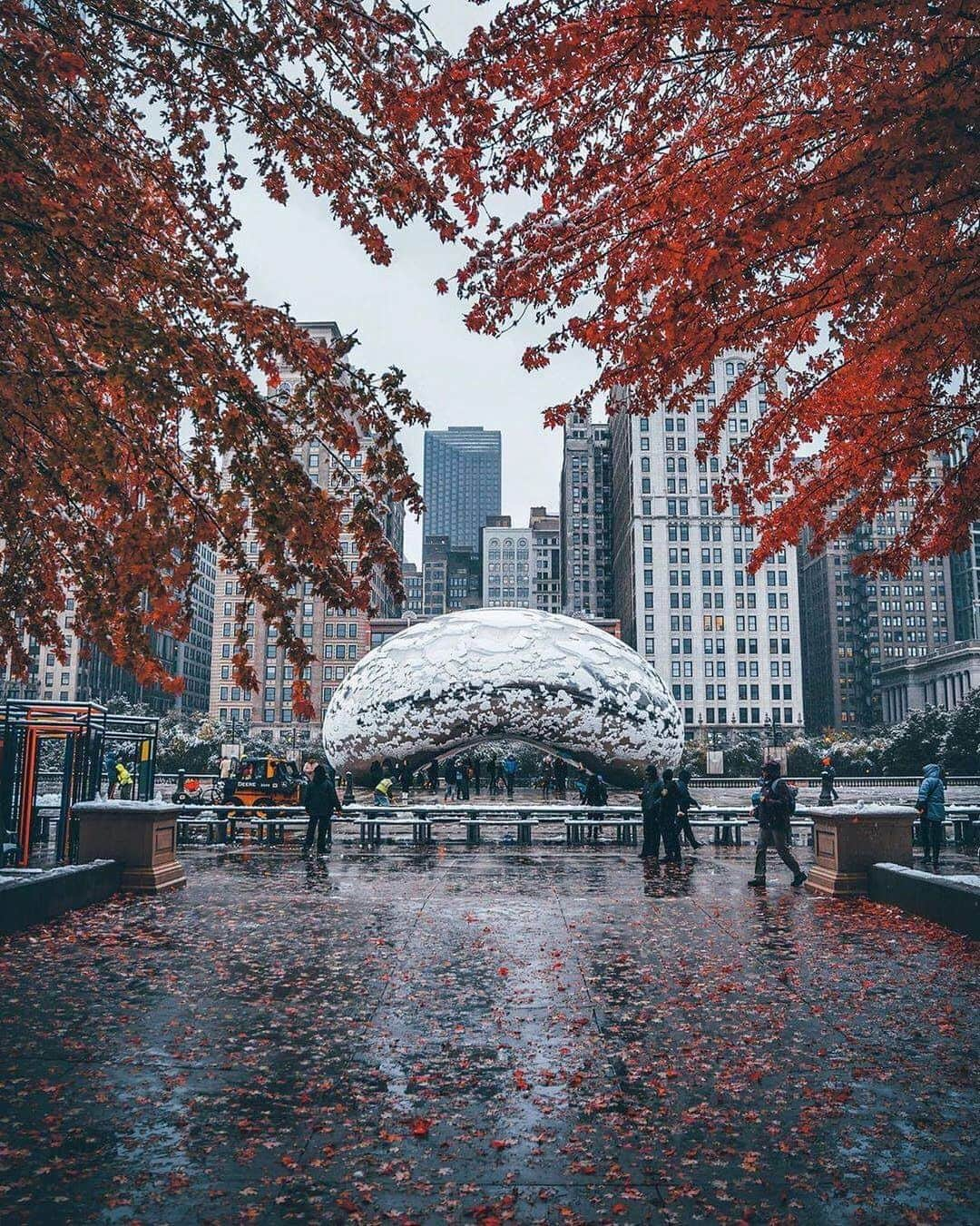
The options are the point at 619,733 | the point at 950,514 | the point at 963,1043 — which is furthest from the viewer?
the point at 619,733

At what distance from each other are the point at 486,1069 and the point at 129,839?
7899mm

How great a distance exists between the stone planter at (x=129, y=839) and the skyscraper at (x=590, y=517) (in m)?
139

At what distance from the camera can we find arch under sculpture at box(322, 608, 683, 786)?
1132 inches

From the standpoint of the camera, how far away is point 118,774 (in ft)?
66.4

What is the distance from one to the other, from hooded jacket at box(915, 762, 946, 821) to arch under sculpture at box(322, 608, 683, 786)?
12998 millimetres

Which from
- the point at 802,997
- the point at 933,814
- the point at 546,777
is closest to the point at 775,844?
the point at 933,814

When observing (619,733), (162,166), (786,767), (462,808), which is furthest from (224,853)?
(786,767)

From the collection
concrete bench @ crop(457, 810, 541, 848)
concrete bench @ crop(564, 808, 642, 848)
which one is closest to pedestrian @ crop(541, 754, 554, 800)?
concrete bench @ crop(564, 808, 642, 848)

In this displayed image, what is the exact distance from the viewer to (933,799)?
52.7 feet

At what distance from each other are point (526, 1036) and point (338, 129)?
5994 mm

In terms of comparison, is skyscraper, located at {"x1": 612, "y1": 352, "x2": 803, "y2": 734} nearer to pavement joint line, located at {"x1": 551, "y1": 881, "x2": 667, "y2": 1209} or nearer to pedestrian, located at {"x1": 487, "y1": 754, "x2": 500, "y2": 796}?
pedestrian, located at {"x1": 487, "y1": 754, "x2": 500, "y2": 796}

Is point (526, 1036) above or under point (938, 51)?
under

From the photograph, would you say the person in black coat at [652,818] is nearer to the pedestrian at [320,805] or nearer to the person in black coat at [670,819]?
the person in black coat at [670,819]

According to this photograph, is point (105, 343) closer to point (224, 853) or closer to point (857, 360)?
point (857, 360)
